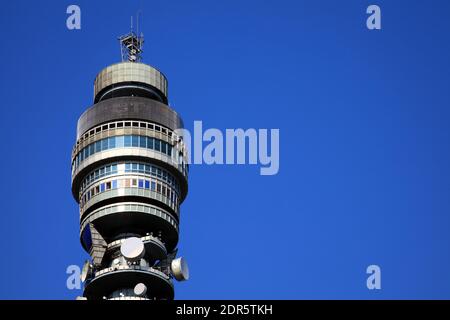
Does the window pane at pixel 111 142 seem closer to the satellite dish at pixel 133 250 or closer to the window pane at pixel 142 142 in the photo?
the window pane at pixel 142 142

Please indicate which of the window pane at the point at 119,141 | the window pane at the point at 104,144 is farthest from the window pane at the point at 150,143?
the window pane at the point at 104,144

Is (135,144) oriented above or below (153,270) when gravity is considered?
above

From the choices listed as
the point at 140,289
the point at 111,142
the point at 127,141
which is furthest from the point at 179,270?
the point at 111,142

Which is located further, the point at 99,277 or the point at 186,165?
the point at 186,165
